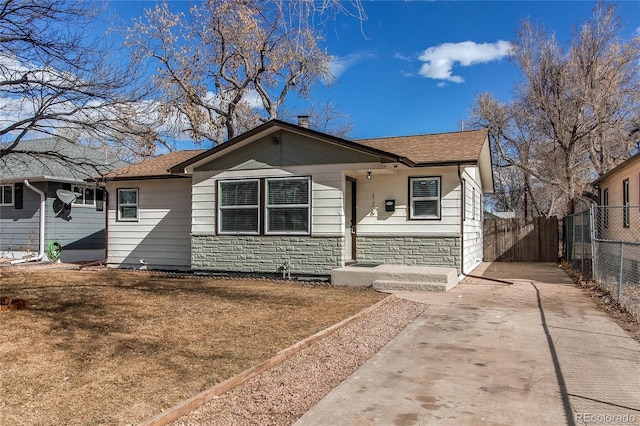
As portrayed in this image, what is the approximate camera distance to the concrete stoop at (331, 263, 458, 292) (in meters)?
10.0

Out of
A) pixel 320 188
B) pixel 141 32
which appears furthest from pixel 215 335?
pixel 141 32

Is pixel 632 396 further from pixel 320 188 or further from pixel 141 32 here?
pixel 141 32

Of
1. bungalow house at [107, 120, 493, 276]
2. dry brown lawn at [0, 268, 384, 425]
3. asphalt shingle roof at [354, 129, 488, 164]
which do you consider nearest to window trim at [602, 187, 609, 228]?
asphalt shingle roof at [354, 129, 488, 164]

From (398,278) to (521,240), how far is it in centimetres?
1112

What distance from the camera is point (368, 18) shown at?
15.1ft

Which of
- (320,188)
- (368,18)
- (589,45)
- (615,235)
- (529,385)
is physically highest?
(589,45)

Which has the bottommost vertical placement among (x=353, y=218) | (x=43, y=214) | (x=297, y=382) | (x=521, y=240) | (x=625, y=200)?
(x=297, y=382)

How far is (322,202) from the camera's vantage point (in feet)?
37.4

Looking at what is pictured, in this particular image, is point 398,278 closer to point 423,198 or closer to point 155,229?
point 423,198

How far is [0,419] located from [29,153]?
17.0 ft

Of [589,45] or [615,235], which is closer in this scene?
[615,235]

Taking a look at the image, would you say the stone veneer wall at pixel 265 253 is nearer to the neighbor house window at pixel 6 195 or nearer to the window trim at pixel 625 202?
the neighbor house window at pixel 6 195

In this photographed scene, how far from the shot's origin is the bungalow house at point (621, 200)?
13.7m

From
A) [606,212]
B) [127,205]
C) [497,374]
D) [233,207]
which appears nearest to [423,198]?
[233,207]
